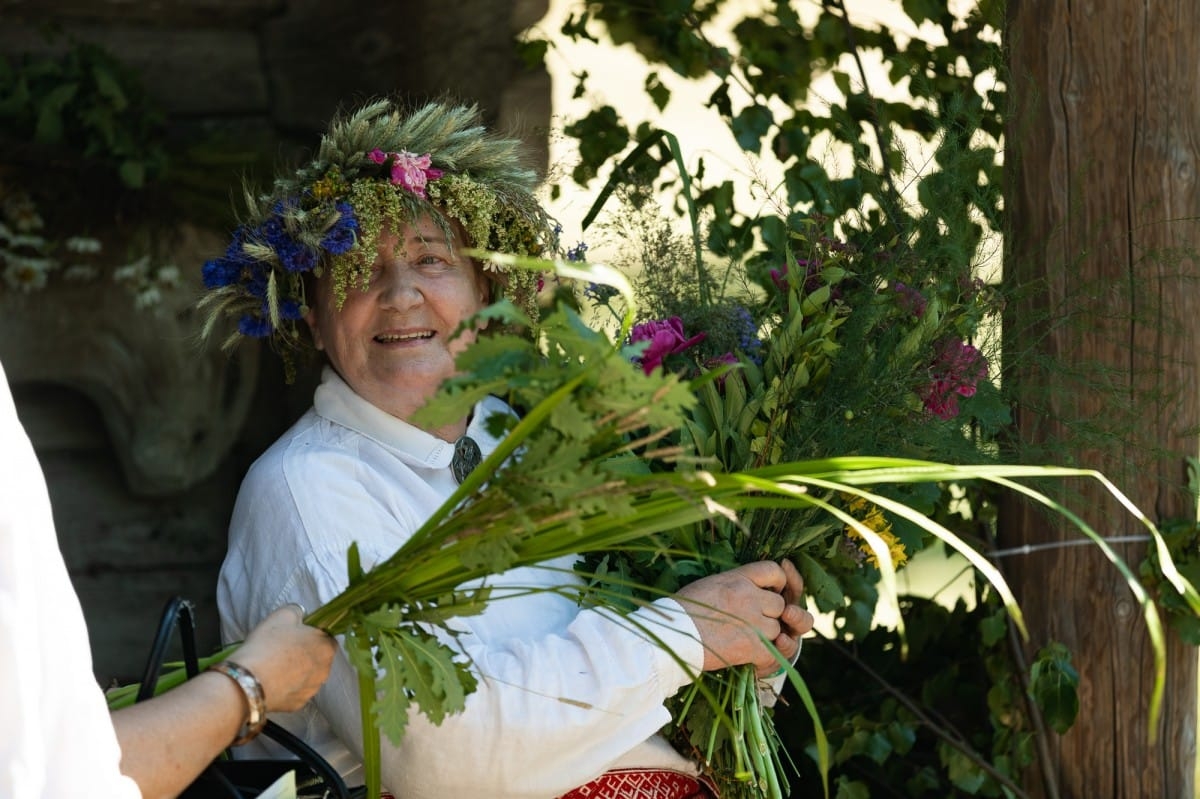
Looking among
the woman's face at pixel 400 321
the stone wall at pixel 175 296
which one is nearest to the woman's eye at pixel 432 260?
the woman's face at pixel 400 321

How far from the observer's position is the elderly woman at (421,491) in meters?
2.08

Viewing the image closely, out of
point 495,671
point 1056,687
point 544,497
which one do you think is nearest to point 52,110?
point 495,671

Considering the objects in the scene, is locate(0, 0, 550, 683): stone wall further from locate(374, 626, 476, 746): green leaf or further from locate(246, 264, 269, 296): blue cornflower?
locate(374, 626, 476, 746): green leaf

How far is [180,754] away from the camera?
5.08ft

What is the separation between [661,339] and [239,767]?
90 cm

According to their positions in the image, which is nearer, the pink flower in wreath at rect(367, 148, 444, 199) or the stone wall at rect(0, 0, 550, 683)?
the pink flower in wreath at rect(367, 148, 444, 199)

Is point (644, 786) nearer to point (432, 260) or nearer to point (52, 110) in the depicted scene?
point (432, 260)

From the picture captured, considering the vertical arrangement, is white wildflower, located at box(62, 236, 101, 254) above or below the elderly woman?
above

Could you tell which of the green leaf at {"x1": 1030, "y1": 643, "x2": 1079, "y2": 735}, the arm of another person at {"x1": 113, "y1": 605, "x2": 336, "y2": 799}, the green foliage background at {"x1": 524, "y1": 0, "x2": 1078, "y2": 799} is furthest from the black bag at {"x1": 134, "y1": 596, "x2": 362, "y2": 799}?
the green leaf at {"x1": 1030, "y1": 643, "x2": 1079, "y2": 735}

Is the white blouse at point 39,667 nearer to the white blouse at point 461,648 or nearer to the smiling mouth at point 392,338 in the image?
the white blouse at point 461,648

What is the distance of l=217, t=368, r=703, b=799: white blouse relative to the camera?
2055mm

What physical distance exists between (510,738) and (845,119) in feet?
4.45

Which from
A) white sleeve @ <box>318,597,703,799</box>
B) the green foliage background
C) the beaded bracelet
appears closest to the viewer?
the beaded bracelet

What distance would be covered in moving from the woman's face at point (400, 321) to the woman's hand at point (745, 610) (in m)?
0.58
